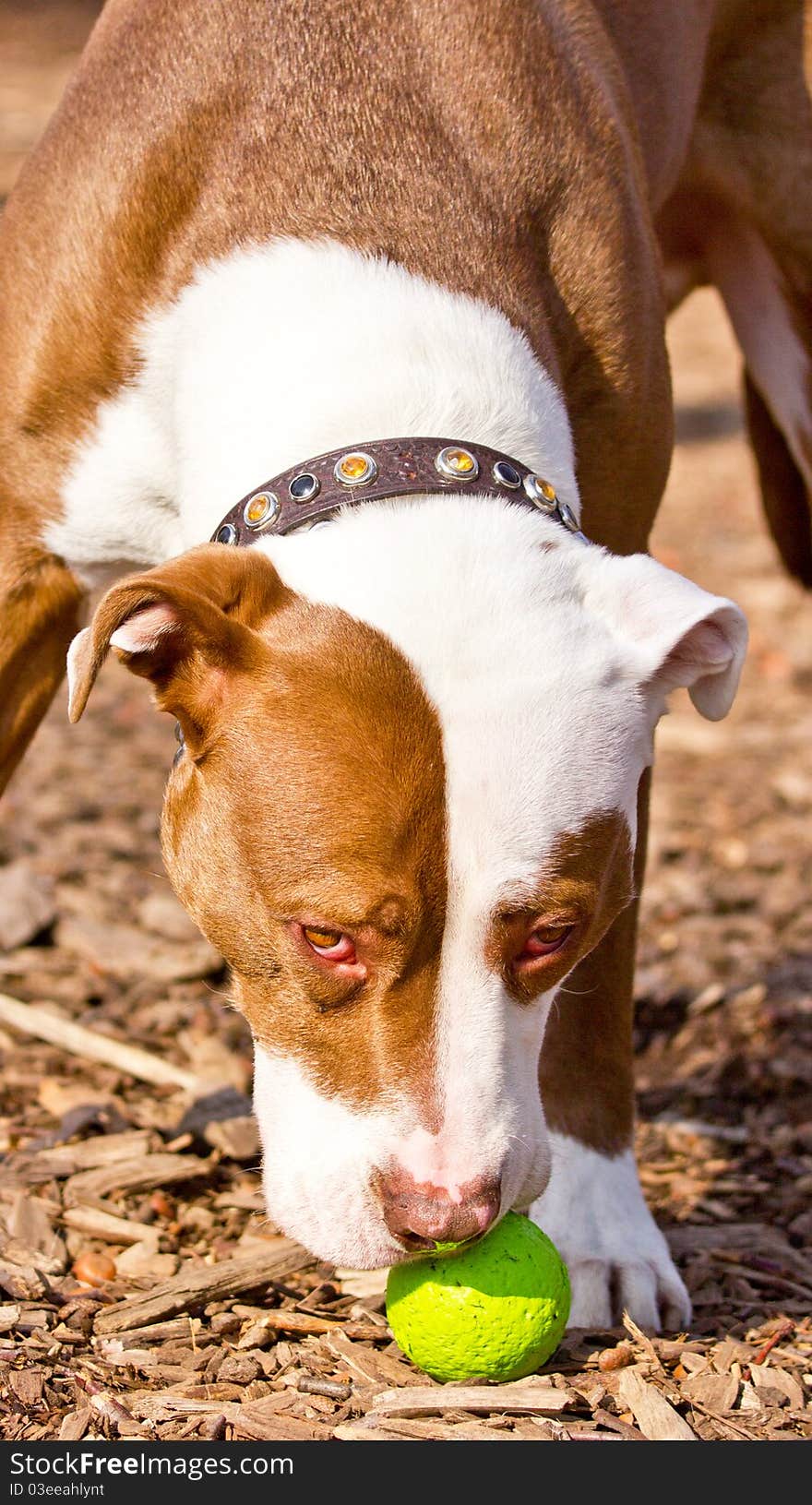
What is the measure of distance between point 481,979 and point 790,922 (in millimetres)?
3188

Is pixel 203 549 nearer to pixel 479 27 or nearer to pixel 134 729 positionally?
pixel 479 27

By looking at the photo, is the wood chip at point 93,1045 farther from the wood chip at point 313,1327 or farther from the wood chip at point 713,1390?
the wood chip at point 713,1390

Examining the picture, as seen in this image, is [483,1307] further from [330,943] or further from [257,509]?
[257,509]

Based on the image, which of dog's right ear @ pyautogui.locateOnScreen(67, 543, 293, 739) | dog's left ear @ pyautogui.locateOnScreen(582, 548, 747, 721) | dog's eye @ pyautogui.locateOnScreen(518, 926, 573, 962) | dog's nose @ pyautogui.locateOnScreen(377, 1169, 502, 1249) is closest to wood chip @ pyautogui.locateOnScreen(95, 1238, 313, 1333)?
dog's nose @ pyautogui.locateOnScreen(377, 1169, 502, 1249)

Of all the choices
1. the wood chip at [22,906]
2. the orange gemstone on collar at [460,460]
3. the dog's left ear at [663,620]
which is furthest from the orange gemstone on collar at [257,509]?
the wood chip at [22,906]

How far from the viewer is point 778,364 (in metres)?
5.86

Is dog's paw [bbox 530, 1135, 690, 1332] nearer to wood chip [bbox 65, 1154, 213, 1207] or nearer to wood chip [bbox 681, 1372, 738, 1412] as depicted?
wood chip [bbox 681, 1372, 738, 1412]

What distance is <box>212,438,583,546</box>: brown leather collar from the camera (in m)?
3.02

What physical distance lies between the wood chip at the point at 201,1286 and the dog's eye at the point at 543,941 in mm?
785

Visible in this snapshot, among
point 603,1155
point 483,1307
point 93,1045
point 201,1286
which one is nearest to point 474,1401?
point 483,1307

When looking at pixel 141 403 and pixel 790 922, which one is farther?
pixel 790 922

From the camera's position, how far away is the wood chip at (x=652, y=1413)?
10.1 ft

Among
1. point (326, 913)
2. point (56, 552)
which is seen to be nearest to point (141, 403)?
point (56, 552)

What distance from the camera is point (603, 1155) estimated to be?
3941mm
